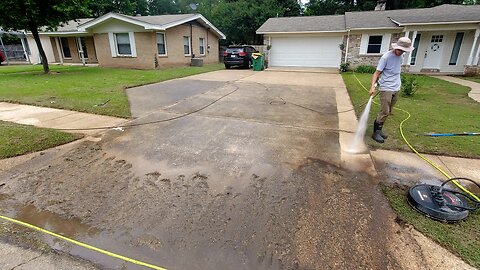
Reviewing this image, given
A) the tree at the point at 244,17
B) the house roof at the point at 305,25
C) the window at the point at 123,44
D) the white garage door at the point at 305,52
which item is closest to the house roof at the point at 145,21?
the window at the point at 123,44

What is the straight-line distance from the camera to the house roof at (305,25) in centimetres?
1684

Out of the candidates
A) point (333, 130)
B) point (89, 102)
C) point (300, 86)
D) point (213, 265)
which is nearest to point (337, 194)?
point (213, 265)

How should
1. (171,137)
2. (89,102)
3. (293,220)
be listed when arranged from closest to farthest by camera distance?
1. (293,220)
2. (171,137)
3. (89,102)

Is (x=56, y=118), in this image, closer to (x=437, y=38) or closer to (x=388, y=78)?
(x=388, y=78)

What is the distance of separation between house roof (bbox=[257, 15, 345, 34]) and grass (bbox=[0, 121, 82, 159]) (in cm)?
1605

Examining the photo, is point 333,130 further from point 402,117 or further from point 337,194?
point 337,194

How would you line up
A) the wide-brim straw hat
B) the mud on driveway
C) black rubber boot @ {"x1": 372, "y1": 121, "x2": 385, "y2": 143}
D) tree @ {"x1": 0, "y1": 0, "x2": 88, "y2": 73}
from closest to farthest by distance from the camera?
the mud on driveway
the wide-brim straw hat
black rubber boot @ {"x1": 372, "y1": 121, "x2": 385, "y2": 143}
tree @ {"x1": 0, "y1": 0, "x2": 88, "y2": 73}

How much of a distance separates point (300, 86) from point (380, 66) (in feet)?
20.1

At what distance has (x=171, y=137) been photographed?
15.5ft

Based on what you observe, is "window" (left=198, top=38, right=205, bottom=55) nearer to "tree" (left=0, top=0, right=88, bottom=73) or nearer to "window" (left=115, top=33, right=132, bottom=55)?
"window" (left=115, top=33, right=132, bottom=55)

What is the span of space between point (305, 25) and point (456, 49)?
880 centimetres

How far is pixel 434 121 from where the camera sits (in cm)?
560

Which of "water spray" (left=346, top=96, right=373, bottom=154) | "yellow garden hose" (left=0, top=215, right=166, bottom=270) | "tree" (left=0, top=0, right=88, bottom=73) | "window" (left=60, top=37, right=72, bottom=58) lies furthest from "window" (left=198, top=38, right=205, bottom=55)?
"yellow garden hose" (left=0, top=215, right=166, bottom=270)

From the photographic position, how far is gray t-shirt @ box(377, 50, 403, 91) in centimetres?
432
